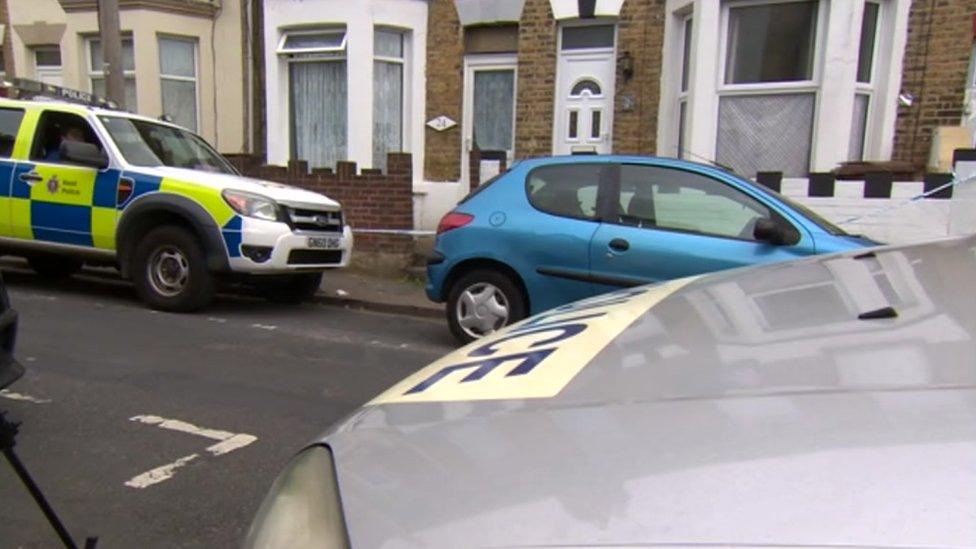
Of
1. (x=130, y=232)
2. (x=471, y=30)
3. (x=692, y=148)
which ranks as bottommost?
(x=130, y=232)

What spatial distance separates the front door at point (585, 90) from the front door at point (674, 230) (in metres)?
4.49

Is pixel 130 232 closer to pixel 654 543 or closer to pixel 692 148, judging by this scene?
pixel 692 148

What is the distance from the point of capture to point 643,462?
1102 millimetres

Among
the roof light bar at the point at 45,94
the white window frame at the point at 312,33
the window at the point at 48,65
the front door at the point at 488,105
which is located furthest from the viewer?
the window at the point at 48,65

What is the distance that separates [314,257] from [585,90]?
478 cm

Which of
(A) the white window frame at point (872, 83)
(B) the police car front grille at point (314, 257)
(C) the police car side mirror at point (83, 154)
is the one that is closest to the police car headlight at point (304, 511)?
(B) the police car front grille at point (314, 257)

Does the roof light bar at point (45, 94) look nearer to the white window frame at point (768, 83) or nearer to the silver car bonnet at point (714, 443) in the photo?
the white window frame at point (768, 83)

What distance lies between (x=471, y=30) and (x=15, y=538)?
882 cm

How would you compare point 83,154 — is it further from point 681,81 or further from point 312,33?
point 681,81

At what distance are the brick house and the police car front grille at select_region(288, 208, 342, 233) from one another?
2.23 meters

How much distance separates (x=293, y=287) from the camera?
24.3ft

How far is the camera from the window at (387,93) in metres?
10.4

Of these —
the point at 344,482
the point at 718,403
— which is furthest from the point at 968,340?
the point at 344,482

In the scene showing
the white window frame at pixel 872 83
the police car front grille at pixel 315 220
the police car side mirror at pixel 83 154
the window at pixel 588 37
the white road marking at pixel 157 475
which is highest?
the window at pixel 588 37
